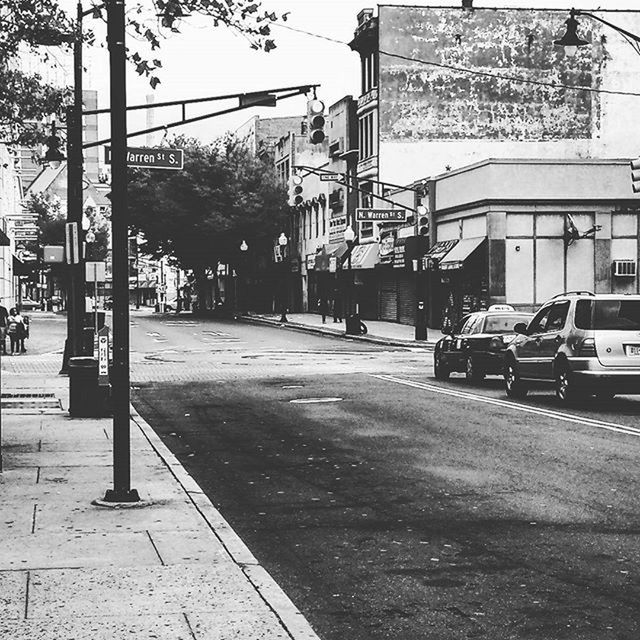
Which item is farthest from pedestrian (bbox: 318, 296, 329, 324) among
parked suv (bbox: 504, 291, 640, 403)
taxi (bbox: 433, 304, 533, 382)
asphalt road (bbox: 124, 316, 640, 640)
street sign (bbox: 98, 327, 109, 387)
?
street sign (bbox: 98, 327, 109, 387)

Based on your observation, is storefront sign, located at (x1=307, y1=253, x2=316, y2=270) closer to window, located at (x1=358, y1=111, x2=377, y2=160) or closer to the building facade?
window, located at (x1=358, y1=111, x2=377, y2=160)

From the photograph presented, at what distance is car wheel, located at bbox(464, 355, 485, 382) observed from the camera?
25.0 m

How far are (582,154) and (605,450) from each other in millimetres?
47797

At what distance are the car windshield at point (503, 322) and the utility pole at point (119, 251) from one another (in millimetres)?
16298

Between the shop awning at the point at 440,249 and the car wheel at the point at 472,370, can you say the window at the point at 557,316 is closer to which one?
the car wheel at the point at 472,370

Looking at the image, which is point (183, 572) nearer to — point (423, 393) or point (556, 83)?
point (423, 393)

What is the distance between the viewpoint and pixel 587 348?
60.7 ft

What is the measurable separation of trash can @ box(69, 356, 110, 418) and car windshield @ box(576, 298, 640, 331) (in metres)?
7.46

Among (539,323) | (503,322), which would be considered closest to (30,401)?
(539,323)

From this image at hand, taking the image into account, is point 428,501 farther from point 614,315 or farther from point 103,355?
point 614,315

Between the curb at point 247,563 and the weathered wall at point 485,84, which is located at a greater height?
the weathered wall at point 485,84

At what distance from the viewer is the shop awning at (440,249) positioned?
49156mm

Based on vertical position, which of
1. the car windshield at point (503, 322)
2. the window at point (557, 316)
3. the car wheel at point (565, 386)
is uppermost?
the window at point (557, 316)

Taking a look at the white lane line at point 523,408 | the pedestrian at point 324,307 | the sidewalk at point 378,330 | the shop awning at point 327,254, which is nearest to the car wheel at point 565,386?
the white lane line at point 523,408
